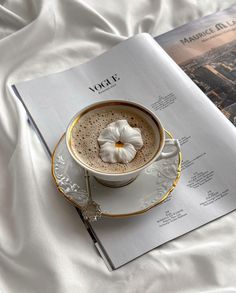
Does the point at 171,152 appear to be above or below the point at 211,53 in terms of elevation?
below

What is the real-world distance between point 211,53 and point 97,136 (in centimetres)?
26

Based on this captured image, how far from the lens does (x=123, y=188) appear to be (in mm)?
465

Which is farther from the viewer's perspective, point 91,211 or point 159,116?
point 159,116

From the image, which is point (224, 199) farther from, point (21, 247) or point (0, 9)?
point (0, 9)

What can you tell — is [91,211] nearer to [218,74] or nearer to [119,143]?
[119,143]

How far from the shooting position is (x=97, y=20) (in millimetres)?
656

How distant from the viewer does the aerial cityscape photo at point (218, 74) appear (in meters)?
0.56

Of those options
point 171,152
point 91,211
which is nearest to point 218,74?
point 171,152

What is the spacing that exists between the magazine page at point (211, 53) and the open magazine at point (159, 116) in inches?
0.8

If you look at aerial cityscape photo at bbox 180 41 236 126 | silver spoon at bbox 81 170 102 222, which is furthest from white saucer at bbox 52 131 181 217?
aerial cityscape photo at bbox 180 41 236 126

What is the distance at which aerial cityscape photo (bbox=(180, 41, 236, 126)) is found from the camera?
563 millimetres

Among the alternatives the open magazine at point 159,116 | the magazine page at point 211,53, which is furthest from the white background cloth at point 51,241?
the magazine page at point 211,53

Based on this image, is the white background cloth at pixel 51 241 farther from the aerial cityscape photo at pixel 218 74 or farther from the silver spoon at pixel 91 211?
the aerial cityscape photo at pixel 218 74

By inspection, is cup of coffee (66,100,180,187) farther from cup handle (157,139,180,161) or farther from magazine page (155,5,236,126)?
magazine page (155,5,236,126)
